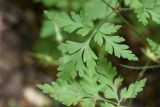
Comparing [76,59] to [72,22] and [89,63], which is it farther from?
[72,22]

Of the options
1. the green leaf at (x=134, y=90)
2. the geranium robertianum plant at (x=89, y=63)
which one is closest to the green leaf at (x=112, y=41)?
the geranium robertianum plant at (x=89, y=63)

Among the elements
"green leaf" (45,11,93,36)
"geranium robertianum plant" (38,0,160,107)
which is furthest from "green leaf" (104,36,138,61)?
"green leaf" (45,11,93,36)

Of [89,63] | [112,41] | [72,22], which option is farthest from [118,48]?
[72,22]

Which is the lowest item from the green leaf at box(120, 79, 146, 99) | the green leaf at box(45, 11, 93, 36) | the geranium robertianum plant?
the green leaf at box(120, 79, 146, 99)

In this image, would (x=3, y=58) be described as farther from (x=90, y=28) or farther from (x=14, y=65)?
(x=90, y=28)

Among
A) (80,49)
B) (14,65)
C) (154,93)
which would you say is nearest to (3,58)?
(14,65)

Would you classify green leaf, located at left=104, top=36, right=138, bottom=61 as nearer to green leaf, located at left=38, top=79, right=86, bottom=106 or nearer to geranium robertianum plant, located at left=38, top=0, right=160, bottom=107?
geranium robertianum plant, located at left=38, top=0, right=160, bottom=107

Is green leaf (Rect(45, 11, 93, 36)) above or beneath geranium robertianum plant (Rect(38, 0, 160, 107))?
above

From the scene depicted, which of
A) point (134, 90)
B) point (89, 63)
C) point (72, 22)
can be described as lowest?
point (134, 90)
